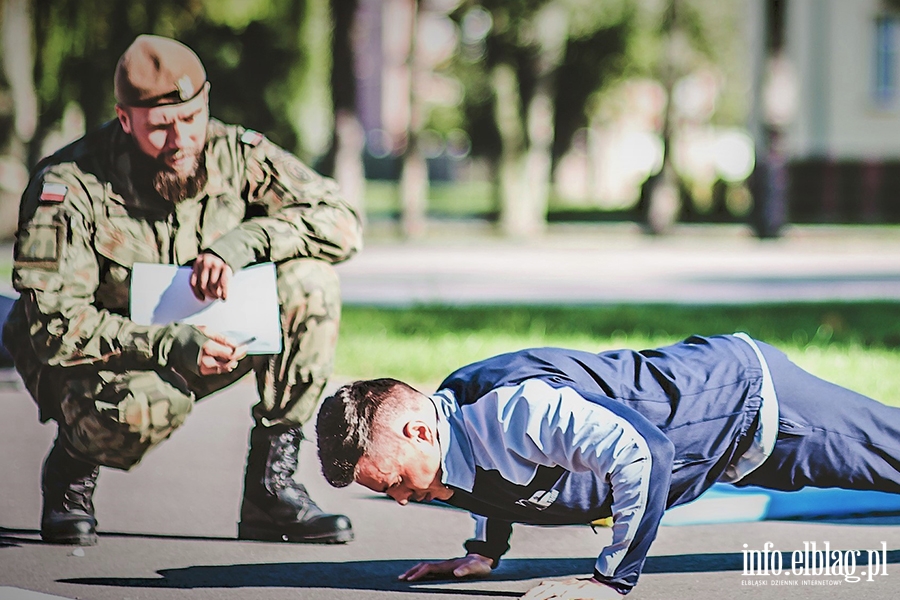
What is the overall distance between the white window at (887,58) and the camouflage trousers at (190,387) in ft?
70.1

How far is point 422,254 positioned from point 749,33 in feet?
37.1

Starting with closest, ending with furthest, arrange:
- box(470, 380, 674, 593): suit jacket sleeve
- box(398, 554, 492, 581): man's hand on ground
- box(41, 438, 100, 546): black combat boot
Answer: box(470, 380, 674, 593): suit jacket sleeve < box(398, 554, 492, 581): man's hand on ground < box(41, 438, 100, 546): black combat boot

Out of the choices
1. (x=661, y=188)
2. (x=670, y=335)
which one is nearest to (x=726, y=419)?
(x=670, y=335)

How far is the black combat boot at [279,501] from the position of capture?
4309 mm

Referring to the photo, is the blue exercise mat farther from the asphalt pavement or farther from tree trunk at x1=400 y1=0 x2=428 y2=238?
tree trunk at x1=400 y1=0 x2=428 y2=238

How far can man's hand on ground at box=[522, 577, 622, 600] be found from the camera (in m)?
3.20

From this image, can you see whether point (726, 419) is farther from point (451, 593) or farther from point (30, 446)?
point (30, 446)

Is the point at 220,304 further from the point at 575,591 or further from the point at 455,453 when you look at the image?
the point at 575,591

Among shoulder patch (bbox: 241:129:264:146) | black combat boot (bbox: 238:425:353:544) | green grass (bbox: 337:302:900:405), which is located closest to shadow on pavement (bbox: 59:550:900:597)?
black combat boot (bbox: 238:425:353:544)

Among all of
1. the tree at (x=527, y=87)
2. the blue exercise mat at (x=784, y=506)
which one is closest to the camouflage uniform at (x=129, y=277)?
the blue exercise mat at (x=784, y=506)

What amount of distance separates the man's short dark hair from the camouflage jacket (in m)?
0.74

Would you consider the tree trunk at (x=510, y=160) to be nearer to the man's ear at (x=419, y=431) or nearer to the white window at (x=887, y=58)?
the white window at (x=887, y=58)

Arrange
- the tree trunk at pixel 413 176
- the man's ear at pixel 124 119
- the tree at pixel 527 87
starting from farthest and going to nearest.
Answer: the tree at pixel 527 87 < the tree trunk at pixel 413 176 < the man's ear at pixel 124 119

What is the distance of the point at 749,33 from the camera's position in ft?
84.2
